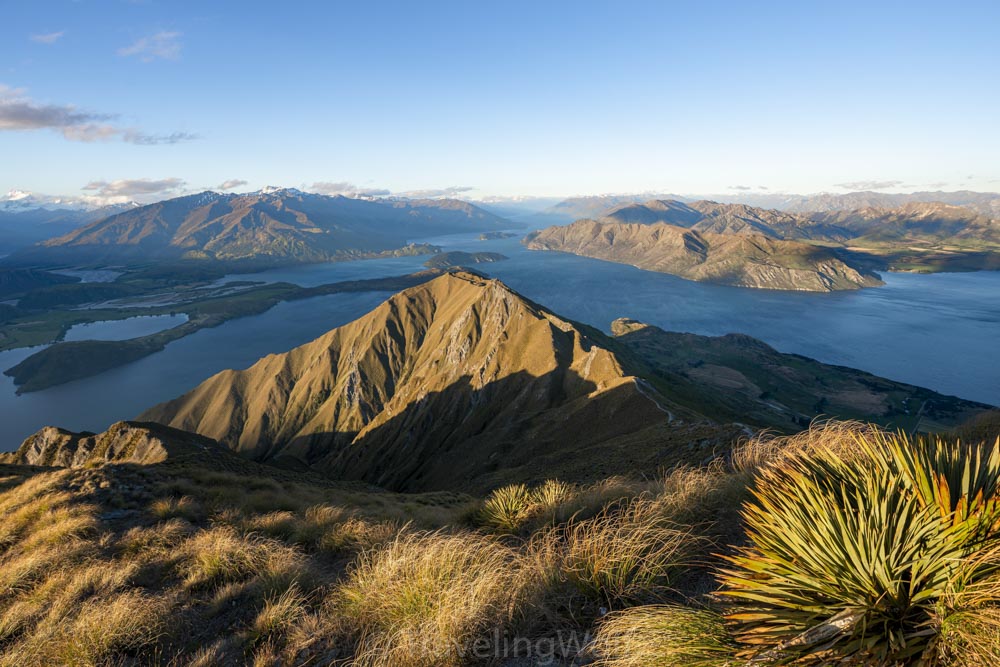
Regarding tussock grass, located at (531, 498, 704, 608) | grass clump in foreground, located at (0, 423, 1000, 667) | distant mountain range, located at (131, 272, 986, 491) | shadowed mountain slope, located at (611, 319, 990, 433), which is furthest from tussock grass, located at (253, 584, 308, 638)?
shadowed mountain slope, located at (611, 319, 990, 433)

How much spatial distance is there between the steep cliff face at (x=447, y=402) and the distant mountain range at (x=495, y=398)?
34 centimetres

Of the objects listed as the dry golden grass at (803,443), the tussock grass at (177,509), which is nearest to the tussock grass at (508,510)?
the dry golden grass at (803,443)

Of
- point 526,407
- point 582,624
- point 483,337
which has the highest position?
point 582,624

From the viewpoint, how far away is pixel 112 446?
39625 mm

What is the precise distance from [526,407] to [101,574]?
6361 centimetres

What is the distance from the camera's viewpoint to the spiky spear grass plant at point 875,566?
3.24 m

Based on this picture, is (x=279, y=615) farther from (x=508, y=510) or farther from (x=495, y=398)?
(x=495, y=398)

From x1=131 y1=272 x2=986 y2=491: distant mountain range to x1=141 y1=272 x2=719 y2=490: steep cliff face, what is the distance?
34 centimetres

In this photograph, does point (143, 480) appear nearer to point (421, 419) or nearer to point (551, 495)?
point (551, 495)

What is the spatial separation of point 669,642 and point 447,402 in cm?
8720

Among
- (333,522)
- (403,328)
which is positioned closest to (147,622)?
(333,522)

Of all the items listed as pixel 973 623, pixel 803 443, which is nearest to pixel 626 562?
pixel 973 623

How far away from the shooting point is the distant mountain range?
47500 mm

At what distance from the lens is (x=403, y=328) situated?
5167 inches
